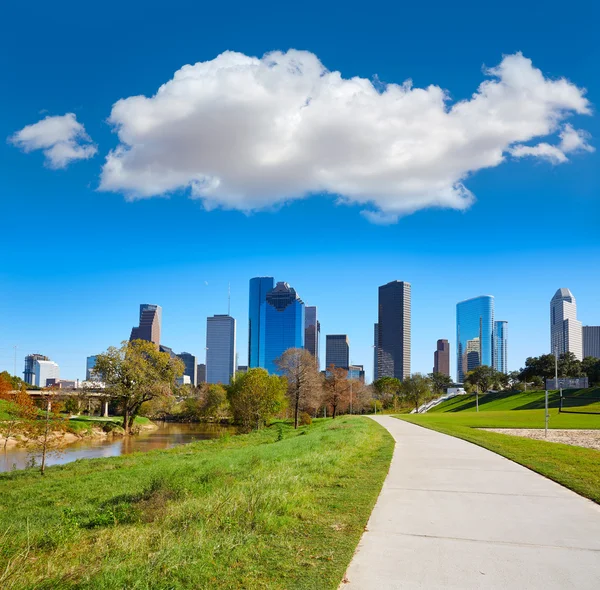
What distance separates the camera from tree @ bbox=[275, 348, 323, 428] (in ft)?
194

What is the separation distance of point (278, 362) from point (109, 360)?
19.8 m

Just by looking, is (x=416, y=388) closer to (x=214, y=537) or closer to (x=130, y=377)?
(x=130, y=377)

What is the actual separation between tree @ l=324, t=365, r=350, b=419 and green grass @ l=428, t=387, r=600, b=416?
20.6m

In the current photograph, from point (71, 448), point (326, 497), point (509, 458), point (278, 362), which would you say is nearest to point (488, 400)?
point (278, 362)

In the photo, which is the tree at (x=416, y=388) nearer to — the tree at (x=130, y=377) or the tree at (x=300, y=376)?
the tree at (x=300, y=376)

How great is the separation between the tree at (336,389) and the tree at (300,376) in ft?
80.8

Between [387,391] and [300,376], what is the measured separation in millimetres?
62647

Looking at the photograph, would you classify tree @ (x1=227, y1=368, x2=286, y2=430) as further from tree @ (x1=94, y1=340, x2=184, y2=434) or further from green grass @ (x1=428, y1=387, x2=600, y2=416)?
green grass @ (x1=428, y1=387, x2=600, y2=416)

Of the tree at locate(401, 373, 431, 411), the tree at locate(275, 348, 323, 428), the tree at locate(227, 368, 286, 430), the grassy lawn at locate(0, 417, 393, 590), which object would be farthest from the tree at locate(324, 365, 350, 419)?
the grassy lawn at locate(0, 417, 393, 590)

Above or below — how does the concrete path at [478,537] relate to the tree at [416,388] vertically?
above

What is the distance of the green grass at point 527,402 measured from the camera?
7361 centimetres

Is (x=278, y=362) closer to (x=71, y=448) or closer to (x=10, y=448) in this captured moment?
(x=71, y=448)

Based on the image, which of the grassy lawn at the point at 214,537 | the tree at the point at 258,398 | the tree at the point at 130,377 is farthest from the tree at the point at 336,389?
the grassy lawn at the point at 214,537

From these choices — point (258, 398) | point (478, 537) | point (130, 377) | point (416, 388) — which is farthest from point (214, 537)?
point (416, 388)
